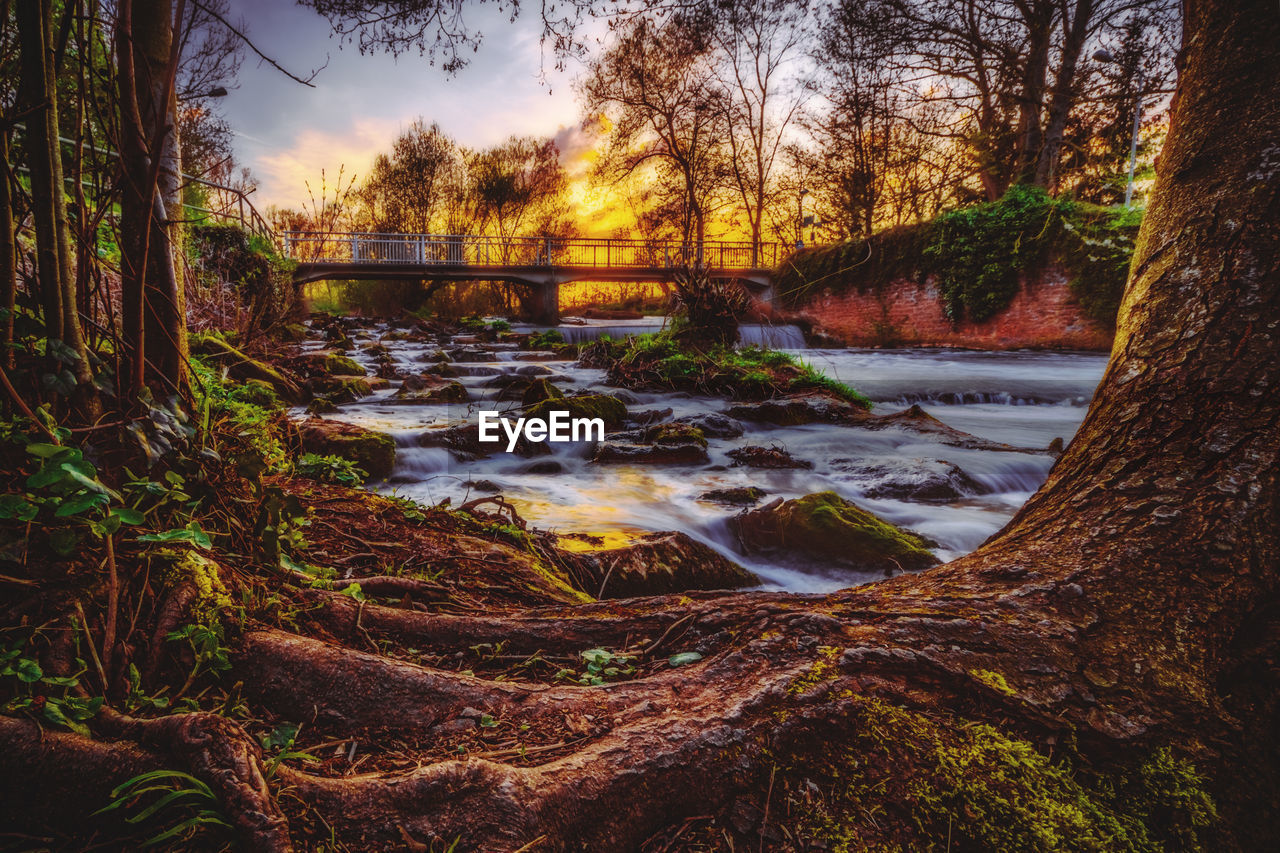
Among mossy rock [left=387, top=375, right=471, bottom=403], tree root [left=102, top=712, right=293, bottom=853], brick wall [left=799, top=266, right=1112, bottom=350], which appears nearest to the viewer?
tree root [left=102, top=712, right=293, bottom=853]

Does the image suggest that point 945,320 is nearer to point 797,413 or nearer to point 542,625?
point 797,413

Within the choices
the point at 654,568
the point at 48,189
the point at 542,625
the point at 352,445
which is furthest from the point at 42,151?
the point at 352,445

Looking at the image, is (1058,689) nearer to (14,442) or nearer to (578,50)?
(14,442)

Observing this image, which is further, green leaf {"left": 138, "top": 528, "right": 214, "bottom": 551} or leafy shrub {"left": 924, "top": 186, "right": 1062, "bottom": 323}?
leafy shrub {"left": 924, "top": 186, "right": 1062, "bottom": 323}

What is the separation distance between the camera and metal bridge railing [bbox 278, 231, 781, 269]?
94.9ft

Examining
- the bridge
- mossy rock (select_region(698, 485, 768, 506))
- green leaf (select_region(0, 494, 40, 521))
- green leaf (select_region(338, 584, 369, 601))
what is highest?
the bridge

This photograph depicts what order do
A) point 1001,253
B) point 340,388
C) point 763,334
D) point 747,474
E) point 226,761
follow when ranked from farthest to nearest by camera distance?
point 763,334
point 1001,253
point 340,388
point 747,474
point 226,761

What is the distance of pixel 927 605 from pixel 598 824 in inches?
39.4

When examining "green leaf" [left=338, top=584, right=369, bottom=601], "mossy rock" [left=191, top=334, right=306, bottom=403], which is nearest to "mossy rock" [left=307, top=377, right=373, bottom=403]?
"mossy rock" [left=191, top=334, right=306, bottom=403]

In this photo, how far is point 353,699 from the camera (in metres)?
1.57

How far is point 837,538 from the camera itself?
4660 millimetres

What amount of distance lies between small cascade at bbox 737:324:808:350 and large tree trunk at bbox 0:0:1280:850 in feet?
63.1

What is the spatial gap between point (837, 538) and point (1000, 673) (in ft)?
10.7

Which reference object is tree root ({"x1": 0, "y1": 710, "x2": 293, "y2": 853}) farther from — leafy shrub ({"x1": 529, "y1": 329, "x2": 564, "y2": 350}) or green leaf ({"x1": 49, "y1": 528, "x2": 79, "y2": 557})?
leafy shrub ({"x1": 529, "y1": 329, "x2": 564, "y2": 350})
